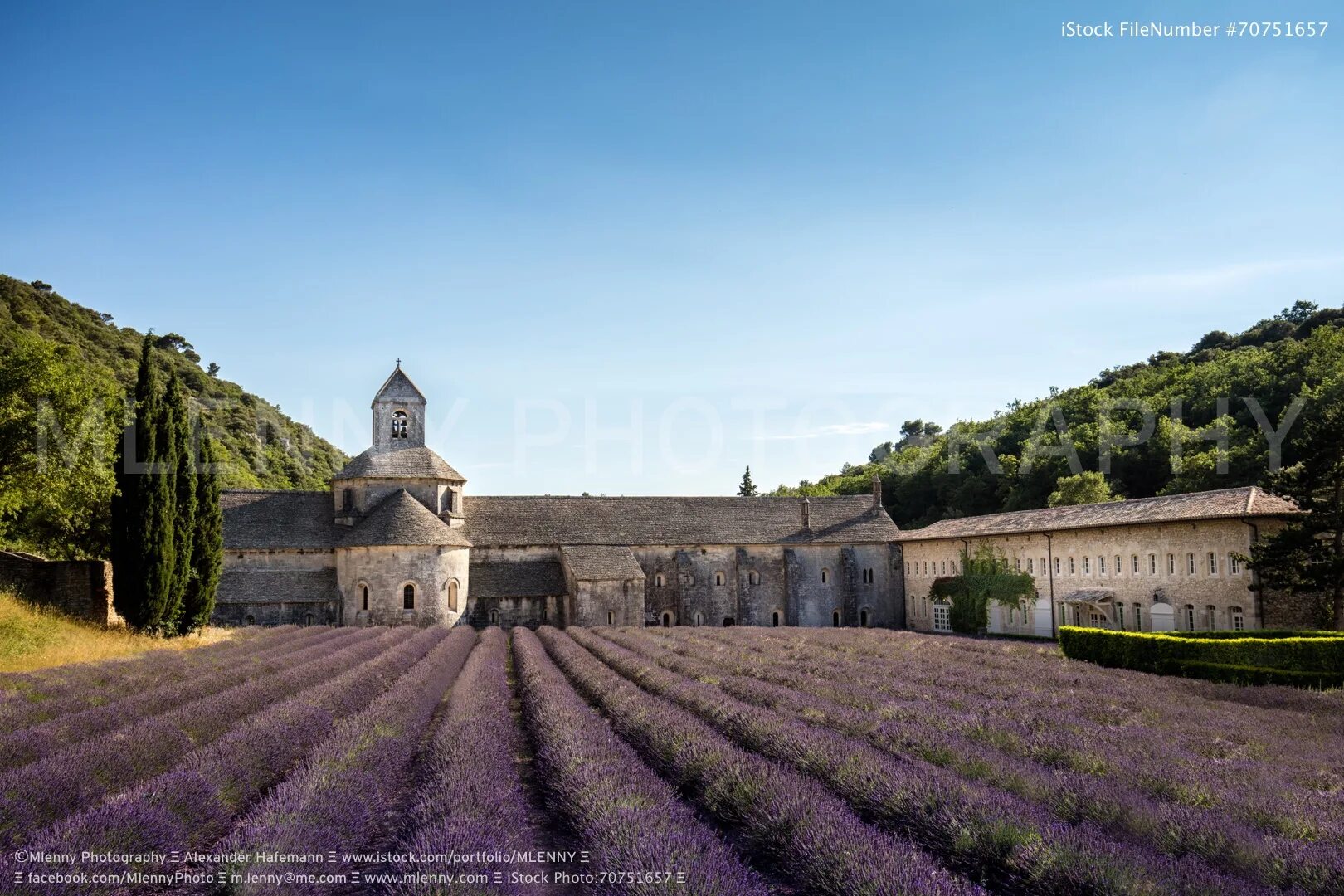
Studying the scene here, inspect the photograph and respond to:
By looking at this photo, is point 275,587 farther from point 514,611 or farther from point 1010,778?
point 1010,778

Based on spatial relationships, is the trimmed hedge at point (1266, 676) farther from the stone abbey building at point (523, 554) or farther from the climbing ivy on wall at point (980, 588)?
the stone abbey building at point (523, 554)

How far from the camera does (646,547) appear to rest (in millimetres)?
45344

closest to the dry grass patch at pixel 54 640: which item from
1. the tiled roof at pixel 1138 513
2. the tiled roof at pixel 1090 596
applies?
the tiled roof at pixel 1090 596

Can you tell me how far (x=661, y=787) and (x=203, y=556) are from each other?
25.4 meters

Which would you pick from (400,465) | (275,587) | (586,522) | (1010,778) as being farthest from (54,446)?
(1010,778)

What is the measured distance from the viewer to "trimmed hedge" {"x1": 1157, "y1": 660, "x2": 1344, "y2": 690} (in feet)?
63.5

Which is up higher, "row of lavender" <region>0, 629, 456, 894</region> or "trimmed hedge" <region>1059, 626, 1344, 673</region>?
"row of lavender" <region>0, 629, 456, 894</region>

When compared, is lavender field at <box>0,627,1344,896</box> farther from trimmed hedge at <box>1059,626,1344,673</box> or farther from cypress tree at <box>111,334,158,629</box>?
cypress tree at <box>111,334,158,629</box>

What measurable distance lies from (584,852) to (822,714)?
265 inches

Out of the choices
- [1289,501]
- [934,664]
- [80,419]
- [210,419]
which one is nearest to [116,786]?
[934,664]

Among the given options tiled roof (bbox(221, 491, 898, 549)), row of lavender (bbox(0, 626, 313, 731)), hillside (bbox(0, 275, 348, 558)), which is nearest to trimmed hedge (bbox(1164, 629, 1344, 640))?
row of lavender (bbox(0, 626, 313, 731))

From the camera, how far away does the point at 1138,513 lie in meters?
32.1

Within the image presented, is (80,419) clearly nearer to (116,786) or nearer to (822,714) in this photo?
(116,786)

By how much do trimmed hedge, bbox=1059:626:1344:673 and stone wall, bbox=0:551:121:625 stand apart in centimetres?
2801
